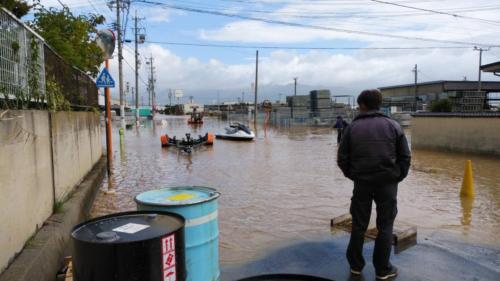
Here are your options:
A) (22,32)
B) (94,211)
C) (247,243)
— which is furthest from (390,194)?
(94,211)

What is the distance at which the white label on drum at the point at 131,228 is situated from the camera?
2480mm

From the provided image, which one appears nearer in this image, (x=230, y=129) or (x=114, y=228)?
(x=114, y=228)

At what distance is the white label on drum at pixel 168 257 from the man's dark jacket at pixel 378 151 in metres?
2.27

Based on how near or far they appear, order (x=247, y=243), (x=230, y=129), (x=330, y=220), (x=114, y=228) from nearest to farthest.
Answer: (x=114, y=228), (x=247, y=243), (x=330, y=220), (x=230, y=129)

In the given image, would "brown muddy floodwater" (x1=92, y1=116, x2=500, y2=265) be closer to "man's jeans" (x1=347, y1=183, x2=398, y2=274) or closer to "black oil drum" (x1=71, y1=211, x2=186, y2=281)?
"man's jeans" (x1=347, y1=183, x2=398, y2=274)

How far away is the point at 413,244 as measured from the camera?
560 centimetres

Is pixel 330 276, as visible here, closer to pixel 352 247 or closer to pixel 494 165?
pixel 352 247

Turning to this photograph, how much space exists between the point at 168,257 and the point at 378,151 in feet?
7.85

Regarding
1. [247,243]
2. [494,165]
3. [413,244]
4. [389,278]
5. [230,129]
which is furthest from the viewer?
[230,129]

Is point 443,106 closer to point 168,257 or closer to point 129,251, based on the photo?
point 168,257

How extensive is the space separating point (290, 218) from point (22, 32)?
4.87 m

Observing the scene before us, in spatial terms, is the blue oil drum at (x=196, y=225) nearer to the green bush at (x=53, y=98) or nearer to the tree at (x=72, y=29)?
the green bush at (x=53, y=98)

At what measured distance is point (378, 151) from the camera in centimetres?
402

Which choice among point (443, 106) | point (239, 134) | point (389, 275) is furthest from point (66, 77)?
point (443, 106)
